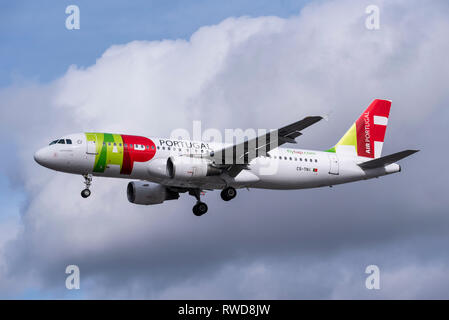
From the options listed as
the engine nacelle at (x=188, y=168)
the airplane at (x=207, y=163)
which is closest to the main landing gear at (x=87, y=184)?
the airplane at (x=207, y=163)

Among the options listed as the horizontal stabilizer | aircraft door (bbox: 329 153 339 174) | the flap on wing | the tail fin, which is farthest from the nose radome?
the horizontal stabilizer

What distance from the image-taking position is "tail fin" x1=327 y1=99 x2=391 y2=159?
209ft

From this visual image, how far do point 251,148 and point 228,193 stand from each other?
13.3 feet

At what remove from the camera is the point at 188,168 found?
182ft

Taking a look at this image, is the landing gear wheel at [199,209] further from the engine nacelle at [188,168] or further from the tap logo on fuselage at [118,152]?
the tap logo on fuselage at [118,152]

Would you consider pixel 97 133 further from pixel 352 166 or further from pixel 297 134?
pixel 352 166

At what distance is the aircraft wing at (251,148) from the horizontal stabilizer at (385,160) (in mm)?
8864

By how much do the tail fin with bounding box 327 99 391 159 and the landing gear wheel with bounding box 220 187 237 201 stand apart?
9.11m

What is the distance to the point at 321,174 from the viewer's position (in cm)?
6059

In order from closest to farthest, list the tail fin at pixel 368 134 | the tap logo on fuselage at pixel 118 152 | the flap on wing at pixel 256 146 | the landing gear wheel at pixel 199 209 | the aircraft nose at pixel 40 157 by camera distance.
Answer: the flap on wing at pixel 256 146 → the tap logo on fuselage at pixel 118 152 → the aircraft nose at pixel 40 157 → the landing gear wheel at pixel 199 209 → the tail fin at pixel 368 134

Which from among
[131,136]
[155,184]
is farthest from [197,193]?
[131,136]

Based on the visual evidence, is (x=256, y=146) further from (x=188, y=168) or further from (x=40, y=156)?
(x=40, y=156)

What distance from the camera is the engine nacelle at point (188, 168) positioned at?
Answer: 55.0 meters

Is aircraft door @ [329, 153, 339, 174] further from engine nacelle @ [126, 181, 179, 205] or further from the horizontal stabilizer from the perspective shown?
engine nacelle @ [126, 181, 179, 205]
